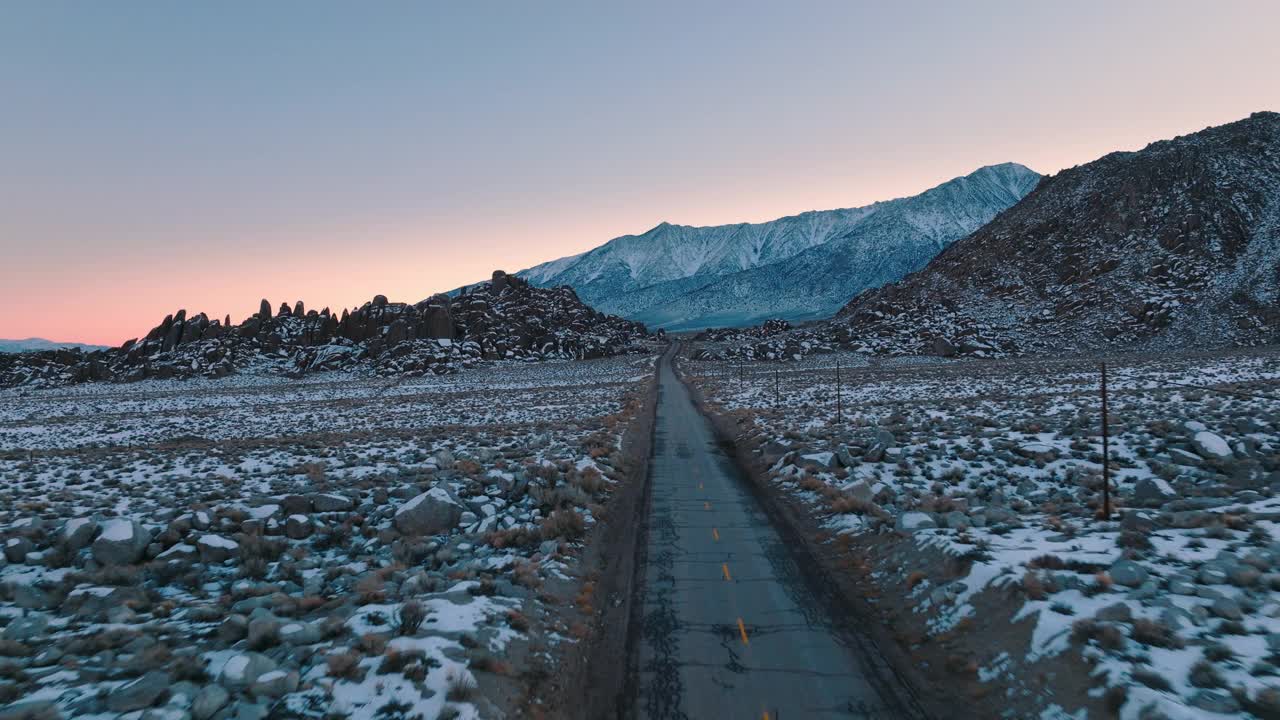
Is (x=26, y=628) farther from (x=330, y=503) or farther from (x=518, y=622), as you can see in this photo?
(x=518, y=622)

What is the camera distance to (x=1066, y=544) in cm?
1141

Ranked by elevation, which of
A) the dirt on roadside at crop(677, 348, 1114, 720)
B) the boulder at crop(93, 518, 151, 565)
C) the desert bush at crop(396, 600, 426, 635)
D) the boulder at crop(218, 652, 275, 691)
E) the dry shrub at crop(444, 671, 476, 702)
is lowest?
the dirt on roadside at crop(677, 348, 1114, 720)

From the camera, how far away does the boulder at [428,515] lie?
14445 mm

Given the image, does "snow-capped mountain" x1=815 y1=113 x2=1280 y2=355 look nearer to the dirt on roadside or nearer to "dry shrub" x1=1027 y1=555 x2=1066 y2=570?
the dirt on roadside

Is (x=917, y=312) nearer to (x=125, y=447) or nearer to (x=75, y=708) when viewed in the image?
(x=125, y=447)

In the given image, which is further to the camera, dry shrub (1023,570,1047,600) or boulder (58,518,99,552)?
boulder (58,518,99,552)

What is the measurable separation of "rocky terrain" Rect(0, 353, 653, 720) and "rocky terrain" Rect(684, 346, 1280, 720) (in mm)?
6218

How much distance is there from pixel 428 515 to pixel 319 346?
10514 centimetres

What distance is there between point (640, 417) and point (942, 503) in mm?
24537

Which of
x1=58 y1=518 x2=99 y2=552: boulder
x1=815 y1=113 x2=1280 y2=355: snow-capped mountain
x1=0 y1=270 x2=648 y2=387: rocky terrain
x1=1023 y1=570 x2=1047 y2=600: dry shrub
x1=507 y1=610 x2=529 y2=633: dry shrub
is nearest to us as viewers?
x1=1023 y1=570 x2=1047 y2=600: dry shrub

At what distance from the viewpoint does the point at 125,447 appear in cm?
2905

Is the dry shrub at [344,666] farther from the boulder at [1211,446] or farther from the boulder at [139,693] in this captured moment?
the boulder at [1211,446]

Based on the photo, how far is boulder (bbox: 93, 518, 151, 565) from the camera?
38.2 ft

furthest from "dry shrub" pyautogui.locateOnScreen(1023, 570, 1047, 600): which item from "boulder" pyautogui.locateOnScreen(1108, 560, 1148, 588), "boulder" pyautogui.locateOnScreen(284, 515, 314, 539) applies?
"boulder" pyautogui.locateOnScreen(284, 515, 314, 539)
